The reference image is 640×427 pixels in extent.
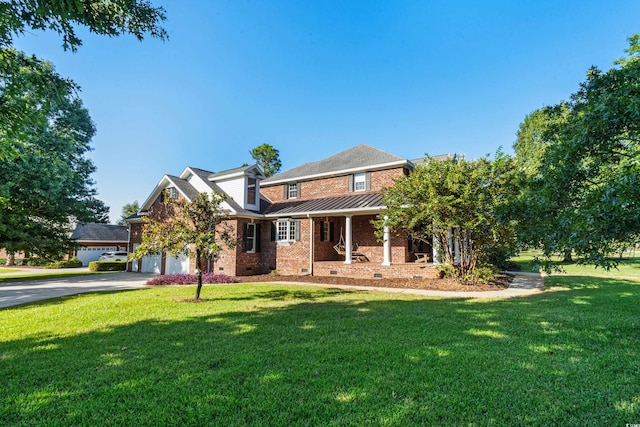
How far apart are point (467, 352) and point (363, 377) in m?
1.90

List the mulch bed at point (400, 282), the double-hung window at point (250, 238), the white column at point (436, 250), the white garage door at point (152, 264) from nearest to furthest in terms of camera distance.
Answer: the mulch bed at point (400, 282) < the white column at point (436, 250) < the double-hung window at point (250, 238) < the white garage door at point (152, 264)

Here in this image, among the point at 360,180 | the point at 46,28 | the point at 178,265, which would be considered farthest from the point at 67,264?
the point at 46,28

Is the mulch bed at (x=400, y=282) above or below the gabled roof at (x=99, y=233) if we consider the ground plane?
below

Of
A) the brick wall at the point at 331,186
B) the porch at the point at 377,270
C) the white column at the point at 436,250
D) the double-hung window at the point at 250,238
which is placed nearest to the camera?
the white column at the point at 436,250

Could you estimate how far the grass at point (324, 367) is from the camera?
294 cm

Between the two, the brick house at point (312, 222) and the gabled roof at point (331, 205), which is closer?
the gabled roof at point (331, 205)

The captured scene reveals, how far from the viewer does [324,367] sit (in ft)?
13.1

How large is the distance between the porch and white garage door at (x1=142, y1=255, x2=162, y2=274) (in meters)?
10.5

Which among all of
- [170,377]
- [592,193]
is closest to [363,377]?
[170,377]

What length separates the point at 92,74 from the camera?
10086 millimetres

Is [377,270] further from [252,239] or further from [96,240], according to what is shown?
[96,240]

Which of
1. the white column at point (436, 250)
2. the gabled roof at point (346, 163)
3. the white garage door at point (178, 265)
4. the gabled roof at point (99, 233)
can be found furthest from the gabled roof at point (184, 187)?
the gabled roof at point (99, 233)

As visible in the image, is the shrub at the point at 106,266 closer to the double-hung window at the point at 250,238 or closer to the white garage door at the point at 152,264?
the white garage door at the point at 152,264

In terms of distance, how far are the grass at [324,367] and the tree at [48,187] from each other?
12.3 meters
